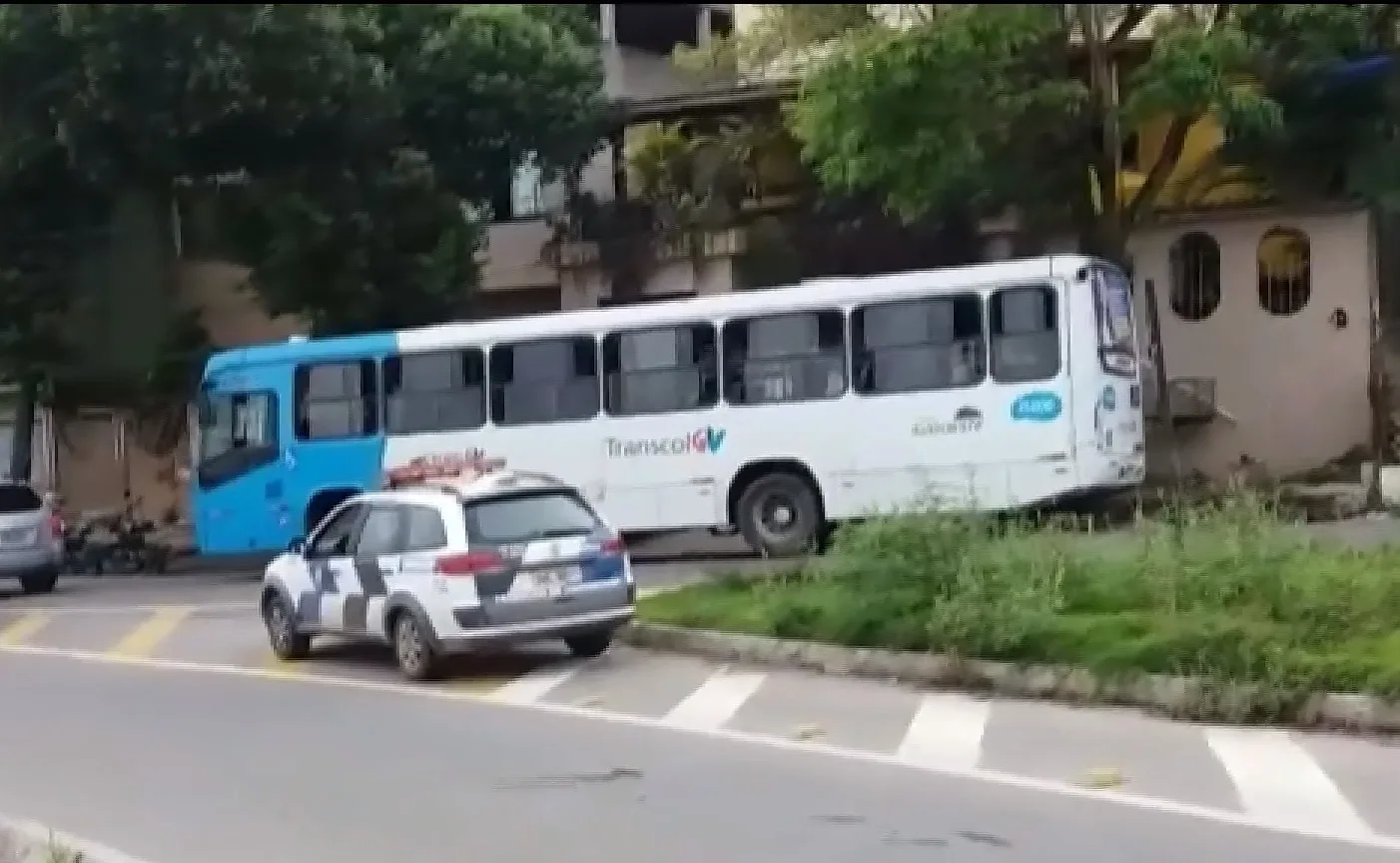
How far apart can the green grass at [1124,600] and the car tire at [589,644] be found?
0.66m

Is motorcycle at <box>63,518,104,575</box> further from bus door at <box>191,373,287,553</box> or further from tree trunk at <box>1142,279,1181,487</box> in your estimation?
tree trunk at <box>1142,279,1181,487</box>

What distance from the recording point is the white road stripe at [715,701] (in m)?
12.4

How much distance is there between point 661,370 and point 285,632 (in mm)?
6939

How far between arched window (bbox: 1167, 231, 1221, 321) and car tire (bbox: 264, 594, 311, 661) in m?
16.6

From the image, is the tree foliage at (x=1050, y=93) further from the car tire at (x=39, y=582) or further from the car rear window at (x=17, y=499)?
the car tire at (x=39, y=582)

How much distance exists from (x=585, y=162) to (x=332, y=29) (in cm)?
627

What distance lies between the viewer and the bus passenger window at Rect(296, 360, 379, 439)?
79.4ft

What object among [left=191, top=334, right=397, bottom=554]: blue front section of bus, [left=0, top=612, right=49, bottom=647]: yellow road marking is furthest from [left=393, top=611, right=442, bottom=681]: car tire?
[left=191, top=334, right=397, bottom=554]: blue front section of bus

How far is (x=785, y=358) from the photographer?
70.7 ft

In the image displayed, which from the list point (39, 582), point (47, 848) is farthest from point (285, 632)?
point (39, 582)

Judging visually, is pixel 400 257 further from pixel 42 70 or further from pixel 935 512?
pixel 935 512

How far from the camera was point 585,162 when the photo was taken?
3375 cm

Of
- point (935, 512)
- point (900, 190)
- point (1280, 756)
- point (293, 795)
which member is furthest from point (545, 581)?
point (900, 190)

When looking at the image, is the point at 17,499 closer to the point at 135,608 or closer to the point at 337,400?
the point at 135,608
